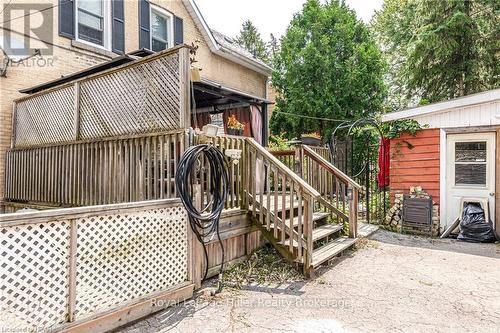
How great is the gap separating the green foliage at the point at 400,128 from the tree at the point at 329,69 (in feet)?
25.0

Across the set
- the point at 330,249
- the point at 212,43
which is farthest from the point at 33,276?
the point at 212,43

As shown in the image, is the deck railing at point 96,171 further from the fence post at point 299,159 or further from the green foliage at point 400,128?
the green foliage at point 400,128

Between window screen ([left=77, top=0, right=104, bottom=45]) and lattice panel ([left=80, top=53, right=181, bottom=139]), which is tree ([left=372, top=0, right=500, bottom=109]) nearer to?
lattice panel ([left=80, top=53, right=181, bottom=139])

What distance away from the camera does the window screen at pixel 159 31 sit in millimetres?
9758

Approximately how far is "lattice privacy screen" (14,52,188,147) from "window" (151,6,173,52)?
4.32 m

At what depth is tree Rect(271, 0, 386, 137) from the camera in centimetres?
1538

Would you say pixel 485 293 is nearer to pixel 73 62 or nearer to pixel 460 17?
pixel 73 62

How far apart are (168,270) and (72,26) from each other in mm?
6840

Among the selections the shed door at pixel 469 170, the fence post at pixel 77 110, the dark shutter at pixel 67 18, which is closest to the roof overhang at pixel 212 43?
the dark shutter at pixel 67 18

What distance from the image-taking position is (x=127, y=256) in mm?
3311

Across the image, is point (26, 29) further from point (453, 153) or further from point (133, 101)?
point (453, 153)

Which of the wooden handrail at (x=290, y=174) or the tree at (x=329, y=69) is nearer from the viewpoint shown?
the wooden handrail at (x=290, y=174)

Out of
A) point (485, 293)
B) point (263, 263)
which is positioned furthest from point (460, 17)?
point (263, 263)

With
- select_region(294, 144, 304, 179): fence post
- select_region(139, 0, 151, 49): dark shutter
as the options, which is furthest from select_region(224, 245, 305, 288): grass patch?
select_region(139, 0, 151, 49): dark shutter
